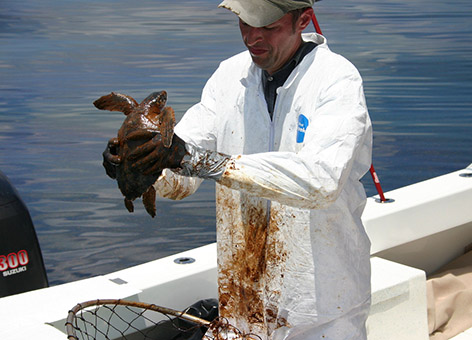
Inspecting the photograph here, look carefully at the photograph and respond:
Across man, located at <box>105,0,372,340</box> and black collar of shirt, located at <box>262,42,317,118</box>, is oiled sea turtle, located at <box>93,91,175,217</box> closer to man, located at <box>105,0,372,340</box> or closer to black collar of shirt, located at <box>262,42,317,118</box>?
man, located at <box>105,0,372,340</box>

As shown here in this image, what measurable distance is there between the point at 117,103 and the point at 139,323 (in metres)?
1.06

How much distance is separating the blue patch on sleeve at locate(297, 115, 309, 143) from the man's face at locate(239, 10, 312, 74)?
18 cm

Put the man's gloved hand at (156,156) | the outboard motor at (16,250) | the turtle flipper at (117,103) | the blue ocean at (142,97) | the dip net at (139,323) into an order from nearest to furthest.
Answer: the man's gloved hand at (156,156) < the turtle flipper at (117,103) < the dip net at (139,323) < the outboard motor at (16,250) < the blue ocean at (142,97)

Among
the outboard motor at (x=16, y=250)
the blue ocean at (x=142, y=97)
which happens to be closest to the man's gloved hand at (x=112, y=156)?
the outboard motor at (x=16, y=250)

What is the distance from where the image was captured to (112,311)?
100 inches

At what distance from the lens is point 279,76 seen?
7.17 ft

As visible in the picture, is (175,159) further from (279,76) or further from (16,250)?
(16,250)

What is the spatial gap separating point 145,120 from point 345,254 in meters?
0.69

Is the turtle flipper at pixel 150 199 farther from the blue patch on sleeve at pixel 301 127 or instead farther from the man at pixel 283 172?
the blue patch on sleeve at pixel 301 127

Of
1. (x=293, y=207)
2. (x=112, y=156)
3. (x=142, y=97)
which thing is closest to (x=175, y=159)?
(x=112, y=156)

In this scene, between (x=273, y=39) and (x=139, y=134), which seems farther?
(x=273, y=39)

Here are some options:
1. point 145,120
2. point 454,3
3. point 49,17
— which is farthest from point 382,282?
point 454,3

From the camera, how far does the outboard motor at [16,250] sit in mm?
3428

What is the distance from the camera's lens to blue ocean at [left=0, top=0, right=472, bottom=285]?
7578 millimetres
